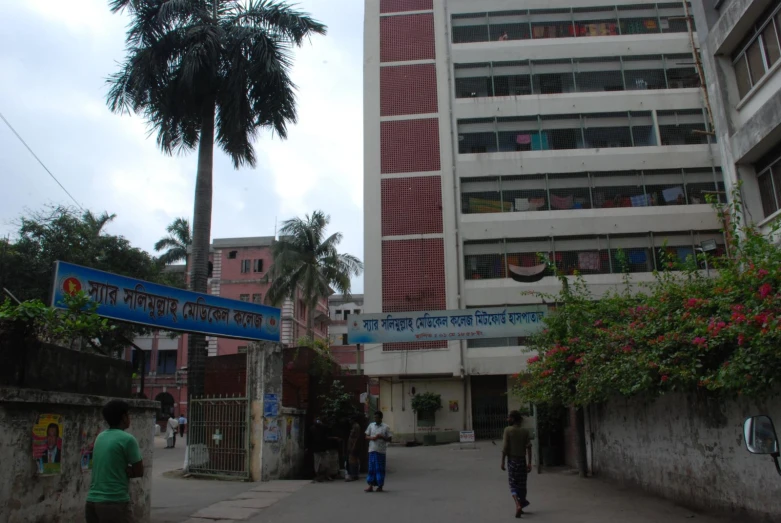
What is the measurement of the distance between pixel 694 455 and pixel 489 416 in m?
21.7

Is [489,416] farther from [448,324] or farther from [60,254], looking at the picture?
[60,254]

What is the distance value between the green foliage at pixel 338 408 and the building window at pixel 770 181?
1164 centimetres

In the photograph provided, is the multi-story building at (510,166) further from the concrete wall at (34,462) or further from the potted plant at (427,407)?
the concrete wall at (34,462)

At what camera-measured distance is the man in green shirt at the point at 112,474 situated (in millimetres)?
4445

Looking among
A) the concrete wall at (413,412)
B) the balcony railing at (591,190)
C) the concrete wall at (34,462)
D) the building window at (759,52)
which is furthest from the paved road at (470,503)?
the balcony railing at (591,190)

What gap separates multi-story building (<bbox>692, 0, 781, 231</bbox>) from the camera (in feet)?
48.4

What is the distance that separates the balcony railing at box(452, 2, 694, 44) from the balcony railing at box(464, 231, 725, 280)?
11166mm

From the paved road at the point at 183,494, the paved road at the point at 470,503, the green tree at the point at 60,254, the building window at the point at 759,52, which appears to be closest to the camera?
the paved road at the point at 470,503

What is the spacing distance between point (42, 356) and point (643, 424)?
29.9ft

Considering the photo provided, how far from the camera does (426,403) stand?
2903 cm

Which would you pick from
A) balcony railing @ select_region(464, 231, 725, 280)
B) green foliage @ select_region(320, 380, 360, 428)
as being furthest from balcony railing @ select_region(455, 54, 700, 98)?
green foliage @ select_region(320, 380, 360, 428)

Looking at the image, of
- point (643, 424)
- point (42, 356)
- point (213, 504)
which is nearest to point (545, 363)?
point (643, 424)

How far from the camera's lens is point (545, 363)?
12648mm

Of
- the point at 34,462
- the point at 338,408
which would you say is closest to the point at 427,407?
the point at 338,408
